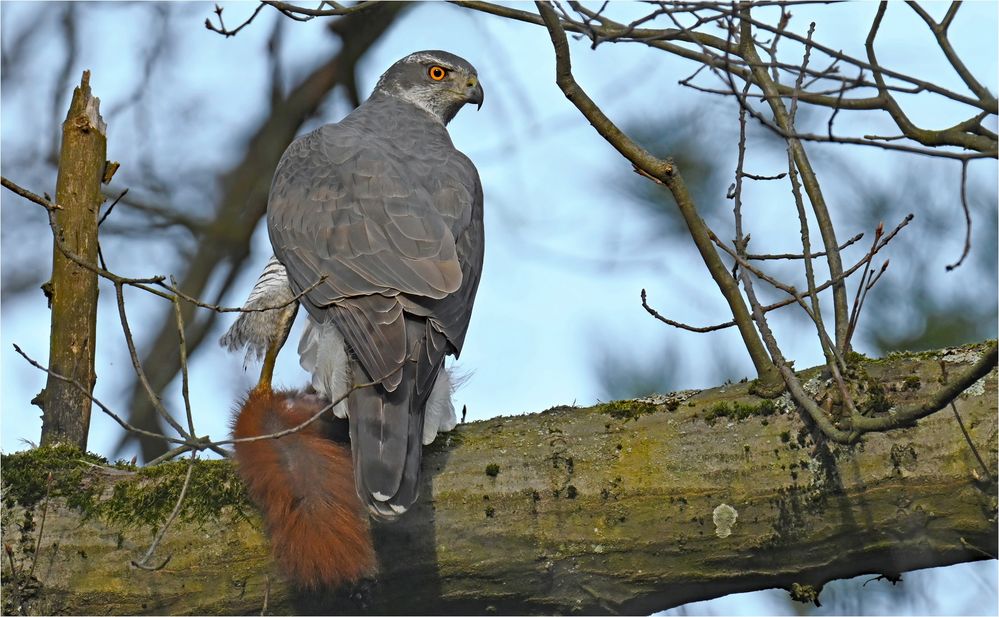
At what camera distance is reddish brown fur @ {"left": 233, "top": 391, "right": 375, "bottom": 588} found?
3305 millimetres

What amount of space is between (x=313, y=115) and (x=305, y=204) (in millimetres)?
3022

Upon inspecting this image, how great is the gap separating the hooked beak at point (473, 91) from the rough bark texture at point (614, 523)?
332 centimetres

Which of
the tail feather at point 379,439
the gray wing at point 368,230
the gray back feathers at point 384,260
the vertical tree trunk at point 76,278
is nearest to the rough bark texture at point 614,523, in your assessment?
the tail feather at point 379,439

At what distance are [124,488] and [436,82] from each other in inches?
139

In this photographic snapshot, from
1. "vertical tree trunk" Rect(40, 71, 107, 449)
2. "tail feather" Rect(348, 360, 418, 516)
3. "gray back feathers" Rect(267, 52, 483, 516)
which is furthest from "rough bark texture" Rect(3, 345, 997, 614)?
"vertical tree trunk" Rect(40, 71, 107, 449)

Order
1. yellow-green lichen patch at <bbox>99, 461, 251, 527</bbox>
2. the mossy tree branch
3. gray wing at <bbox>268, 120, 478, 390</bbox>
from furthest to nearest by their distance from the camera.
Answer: gray wing at <bbox>268, 120, 478, 390</bbox> → the mossy tree branch → yellow-green lichen patch at <bbox>99, 461, 251, 527</bbox>

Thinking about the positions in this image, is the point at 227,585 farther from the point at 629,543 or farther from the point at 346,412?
the point at 629,543

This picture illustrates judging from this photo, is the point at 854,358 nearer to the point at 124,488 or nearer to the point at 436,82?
the point at 124,488

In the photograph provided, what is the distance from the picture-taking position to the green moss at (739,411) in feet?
11.4

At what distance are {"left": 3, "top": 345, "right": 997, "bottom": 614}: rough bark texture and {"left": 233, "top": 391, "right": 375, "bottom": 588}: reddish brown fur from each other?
2.9 inches

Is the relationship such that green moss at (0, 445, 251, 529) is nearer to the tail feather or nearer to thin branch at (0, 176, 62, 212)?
the tail feather

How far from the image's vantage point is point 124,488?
3564mm

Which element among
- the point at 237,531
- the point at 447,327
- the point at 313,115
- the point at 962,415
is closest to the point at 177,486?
the point at 237,531

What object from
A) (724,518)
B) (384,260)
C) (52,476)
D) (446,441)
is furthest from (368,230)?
(724,518)
